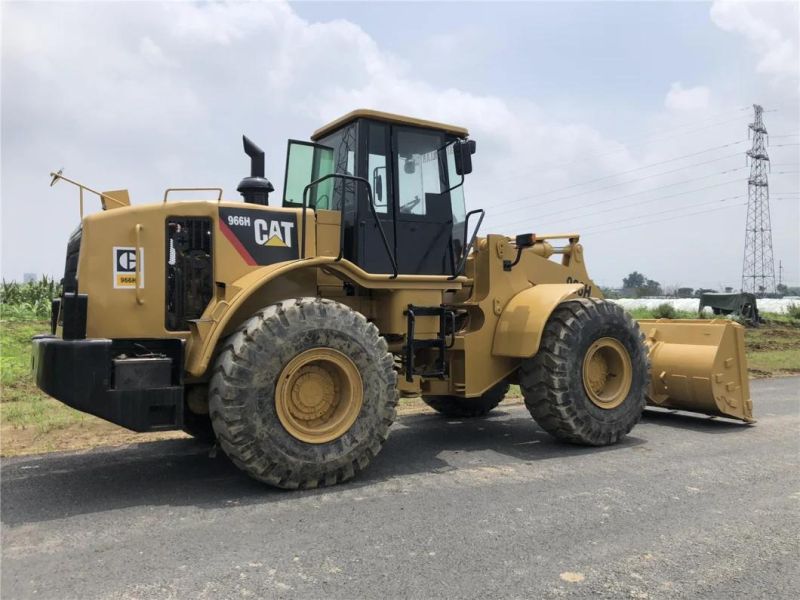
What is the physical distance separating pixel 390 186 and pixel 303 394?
2.27m

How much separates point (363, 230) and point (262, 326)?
1571 mm

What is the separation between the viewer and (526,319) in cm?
649

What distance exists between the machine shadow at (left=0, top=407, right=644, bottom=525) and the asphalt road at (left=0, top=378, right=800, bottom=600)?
0.02 metres

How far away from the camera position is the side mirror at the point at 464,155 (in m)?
6.27

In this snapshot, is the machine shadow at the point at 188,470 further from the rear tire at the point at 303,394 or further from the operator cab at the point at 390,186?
the operator cab at the point at 390,186

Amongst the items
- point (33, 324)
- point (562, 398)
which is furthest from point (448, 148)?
point (33, 324)

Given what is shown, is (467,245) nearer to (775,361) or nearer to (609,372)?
(609,372)

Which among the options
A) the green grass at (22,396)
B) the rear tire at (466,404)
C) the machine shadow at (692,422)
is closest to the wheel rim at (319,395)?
the rear tire at (466,404)

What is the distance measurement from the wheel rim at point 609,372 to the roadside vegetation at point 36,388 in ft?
9.71

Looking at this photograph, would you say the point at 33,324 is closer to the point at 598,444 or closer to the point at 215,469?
the point at 215,469

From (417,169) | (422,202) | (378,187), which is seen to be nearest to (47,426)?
(378,187)

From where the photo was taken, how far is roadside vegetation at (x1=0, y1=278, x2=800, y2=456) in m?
6.75

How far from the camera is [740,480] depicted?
17.2ft

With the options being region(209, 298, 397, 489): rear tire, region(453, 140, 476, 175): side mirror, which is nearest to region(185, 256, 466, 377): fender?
region(209, 298, 397, 489): rear tire
